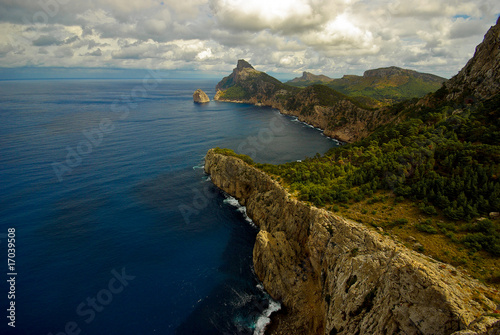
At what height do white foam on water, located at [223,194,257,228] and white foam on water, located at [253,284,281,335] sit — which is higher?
white foam on water, located at [223,194,257,228]

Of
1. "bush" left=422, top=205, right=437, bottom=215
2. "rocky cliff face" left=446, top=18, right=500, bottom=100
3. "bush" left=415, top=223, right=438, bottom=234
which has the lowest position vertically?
"bush" left=415, top=223, right=438, bottom=234

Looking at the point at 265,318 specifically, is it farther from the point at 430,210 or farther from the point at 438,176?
the point at 438,176

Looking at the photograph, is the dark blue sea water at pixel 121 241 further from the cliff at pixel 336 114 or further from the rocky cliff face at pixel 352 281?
the cliff at pixel 336 114

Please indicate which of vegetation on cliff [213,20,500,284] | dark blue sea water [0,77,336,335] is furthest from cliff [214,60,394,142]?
dark blue sea water [0,77,336,335]

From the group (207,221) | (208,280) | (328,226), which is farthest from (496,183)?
(207,221)

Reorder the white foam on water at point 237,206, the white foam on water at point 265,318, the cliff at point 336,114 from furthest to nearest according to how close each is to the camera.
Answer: the cliff at point 336,114 → the white foam on water at point 237,206 → the white foam on water at point 265,318

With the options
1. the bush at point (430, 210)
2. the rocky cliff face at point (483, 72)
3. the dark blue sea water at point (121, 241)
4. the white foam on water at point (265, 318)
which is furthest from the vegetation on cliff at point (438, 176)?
the dark blue sea water at point (121, 241)

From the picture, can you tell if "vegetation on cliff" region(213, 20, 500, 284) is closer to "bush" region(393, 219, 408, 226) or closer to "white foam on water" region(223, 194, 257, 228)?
"bush" region(393, 219, 408, 226)
